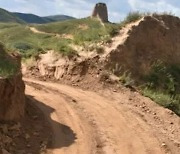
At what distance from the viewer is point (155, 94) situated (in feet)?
49.4

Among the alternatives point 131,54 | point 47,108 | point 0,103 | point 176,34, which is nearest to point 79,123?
point 47,108

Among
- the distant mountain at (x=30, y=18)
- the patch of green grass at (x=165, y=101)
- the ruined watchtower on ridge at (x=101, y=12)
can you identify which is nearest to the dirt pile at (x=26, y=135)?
the patch of green grass at (x=165, y=101)

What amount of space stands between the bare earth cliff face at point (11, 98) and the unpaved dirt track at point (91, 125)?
98 centimetres

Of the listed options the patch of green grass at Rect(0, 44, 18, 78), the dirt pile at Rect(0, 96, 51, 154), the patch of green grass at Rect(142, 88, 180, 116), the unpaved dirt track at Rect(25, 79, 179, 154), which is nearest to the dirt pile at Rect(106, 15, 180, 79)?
the patch of green grass at Rect(142, 88, 180, 116)

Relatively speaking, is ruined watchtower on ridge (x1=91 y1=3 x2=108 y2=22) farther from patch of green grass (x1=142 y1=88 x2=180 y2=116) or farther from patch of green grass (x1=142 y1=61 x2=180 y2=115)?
patch of green grass (x1=142 y1=88 x2=180 y2=116)

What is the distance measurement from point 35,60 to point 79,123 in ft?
22.8

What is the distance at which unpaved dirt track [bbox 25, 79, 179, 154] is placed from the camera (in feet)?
31.9

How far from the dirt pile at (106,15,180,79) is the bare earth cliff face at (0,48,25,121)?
6.21 m

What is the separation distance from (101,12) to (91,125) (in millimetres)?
53337

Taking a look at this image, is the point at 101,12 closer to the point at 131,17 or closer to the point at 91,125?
the point at 131,17

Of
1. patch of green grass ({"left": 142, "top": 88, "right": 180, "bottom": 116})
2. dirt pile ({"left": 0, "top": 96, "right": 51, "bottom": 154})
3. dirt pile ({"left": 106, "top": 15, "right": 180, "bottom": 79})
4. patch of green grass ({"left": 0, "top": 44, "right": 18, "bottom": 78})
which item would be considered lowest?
dirt pile ({"left": 0, "top": 96, "right": 51, "bottom": 154})

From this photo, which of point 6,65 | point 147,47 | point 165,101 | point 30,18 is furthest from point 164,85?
point 30,18

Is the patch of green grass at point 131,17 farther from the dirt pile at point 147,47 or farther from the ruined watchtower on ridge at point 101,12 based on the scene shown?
the ruined watchtower on ridge at point 101,12

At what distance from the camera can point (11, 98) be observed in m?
9.62
